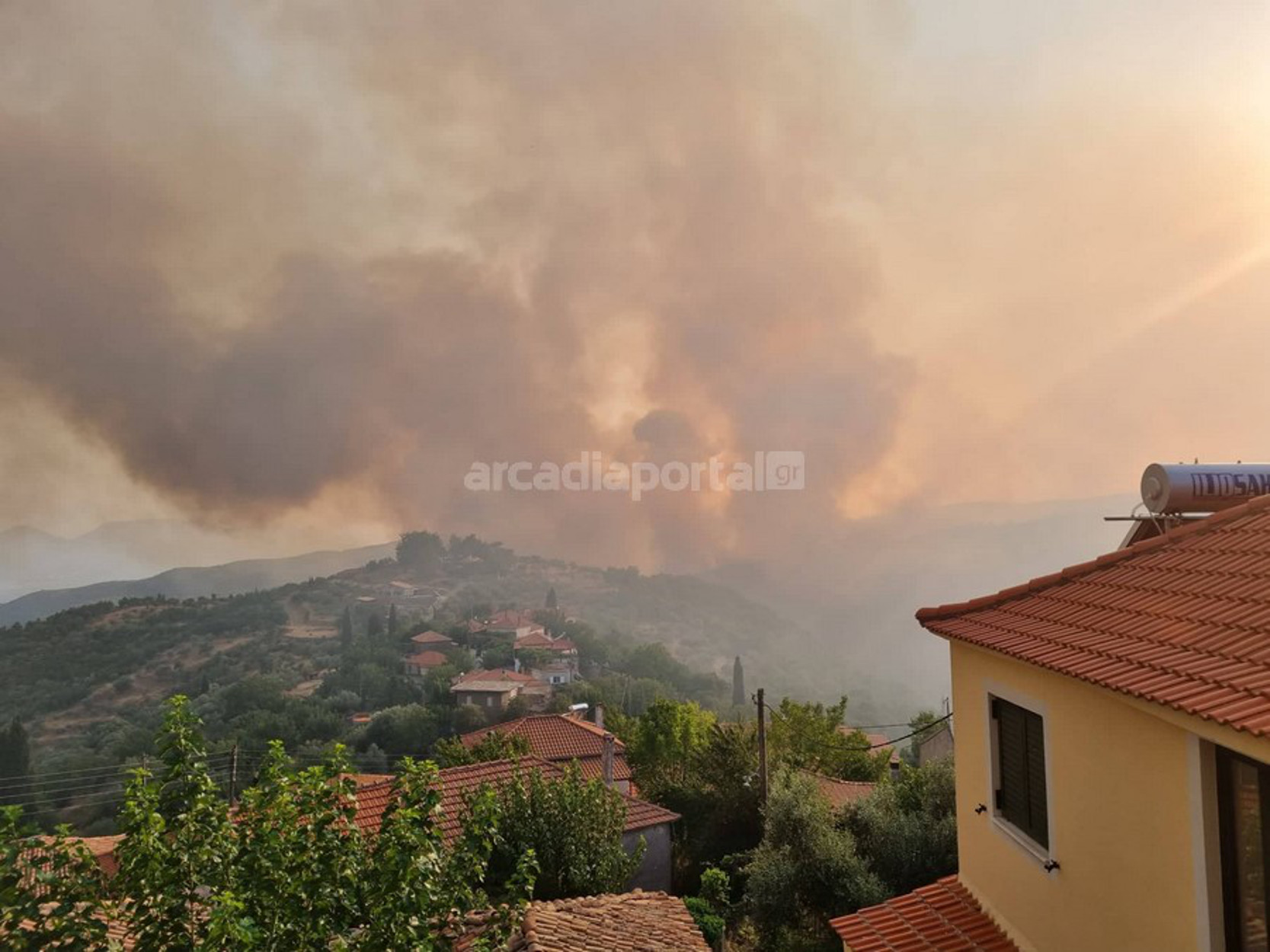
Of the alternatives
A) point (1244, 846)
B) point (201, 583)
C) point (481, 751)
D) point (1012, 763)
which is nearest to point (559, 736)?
point (481, 751)

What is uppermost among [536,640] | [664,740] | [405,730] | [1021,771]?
[1021,771]

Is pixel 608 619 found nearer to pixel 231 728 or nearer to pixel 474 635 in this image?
pixel 474 635

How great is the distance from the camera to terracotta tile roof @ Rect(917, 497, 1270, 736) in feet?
13.1

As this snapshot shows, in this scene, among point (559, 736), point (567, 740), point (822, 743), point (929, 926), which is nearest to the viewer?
point (929, 926)

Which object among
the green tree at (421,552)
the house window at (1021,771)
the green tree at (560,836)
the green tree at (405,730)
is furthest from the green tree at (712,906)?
the green tree at (421,552)

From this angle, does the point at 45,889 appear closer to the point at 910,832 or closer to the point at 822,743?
the point at 910,832

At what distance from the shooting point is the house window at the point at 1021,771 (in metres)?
6.34

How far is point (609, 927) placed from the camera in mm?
12250

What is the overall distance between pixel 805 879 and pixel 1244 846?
1265 cm

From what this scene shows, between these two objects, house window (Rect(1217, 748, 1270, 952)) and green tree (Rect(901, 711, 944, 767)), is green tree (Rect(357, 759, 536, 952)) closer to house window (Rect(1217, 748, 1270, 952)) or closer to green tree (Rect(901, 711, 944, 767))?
house window (Rect(1217, 748, 1270, 952))

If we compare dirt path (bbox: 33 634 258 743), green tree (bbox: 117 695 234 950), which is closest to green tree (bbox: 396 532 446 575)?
dirt path (bbox: 33 634 258 743)

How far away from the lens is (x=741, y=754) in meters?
25.9

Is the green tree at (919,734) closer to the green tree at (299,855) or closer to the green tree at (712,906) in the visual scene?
the green tree at (712,906)

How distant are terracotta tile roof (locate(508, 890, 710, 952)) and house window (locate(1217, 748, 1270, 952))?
8.66 meters
